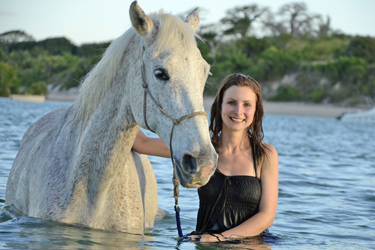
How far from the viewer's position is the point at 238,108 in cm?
389

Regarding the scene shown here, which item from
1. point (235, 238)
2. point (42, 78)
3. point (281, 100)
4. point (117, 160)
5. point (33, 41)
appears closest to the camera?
point (117, 160)

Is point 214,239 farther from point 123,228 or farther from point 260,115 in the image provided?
point 260,115

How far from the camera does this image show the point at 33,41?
66438 mm

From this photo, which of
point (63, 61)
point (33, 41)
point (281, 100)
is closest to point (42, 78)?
point (63, 61)

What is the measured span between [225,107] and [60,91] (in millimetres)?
53014

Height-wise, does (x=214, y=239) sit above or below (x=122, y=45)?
below

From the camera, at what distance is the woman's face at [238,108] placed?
391 cm

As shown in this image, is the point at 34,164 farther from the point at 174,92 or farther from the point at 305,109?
the point at 305,109

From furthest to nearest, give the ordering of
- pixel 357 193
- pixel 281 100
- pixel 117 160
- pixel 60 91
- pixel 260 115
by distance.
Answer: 1. pixel 60 91
2. pixel 281 100
3. pixel 357 193
4. pixel 260 115
5. pixel 117 160

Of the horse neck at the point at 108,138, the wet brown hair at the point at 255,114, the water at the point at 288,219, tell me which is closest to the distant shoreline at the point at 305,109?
the water at the point at 288,219

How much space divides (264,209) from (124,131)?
117 cm

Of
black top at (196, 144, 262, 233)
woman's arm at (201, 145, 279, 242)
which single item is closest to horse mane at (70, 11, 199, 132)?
black top at (196, 144, 262, 233)

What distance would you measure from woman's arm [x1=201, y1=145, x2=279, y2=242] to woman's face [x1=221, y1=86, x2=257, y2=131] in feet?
1.03

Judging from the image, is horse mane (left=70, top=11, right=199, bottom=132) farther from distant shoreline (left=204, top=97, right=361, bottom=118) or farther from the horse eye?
distant shoreline (left=204, top=97, right=361, bottom=118)
